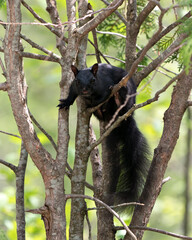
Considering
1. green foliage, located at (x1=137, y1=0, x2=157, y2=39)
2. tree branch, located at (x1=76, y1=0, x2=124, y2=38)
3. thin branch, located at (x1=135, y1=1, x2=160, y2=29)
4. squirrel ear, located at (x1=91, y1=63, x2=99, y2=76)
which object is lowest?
tree branch, located at (x1=76, y1=0, x2=124, y2=38)

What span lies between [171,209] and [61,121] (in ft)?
20.7

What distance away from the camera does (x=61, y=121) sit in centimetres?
303

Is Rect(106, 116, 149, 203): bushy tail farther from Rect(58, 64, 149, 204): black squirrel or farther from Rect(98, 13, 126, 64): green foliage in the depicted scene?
Rect(98, 13, 126, 64): green foliage

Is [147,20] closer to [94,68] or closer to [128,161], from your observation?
[94,68]

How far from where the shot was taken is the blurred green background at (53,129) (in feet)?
17.9

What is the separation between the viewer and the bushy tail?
11.4 feet

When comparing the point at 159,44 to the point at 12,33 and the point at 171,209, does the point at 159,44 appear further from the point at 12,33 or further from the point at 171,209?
the point at 171,209

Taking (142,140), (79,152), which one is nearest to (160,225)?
(142,140)

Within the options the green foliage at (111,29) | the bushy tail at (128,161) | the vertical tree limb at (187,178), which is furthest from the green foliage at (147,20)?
the vertical tree limb at (187,178)

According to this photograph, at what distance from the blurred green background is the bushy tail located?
2.62 ft

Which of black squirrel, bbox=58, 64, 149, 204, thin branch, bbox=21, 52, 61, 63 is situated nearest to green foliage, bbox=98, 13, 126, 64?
black squirrel, bbox=58, 64, 149, 204

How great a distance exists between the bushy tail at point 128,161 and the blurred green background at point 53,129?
797mm

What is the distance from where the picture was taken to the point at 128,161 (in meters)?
3.73

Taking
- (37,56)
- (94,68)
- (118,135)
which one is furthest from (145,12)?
(118,135)
